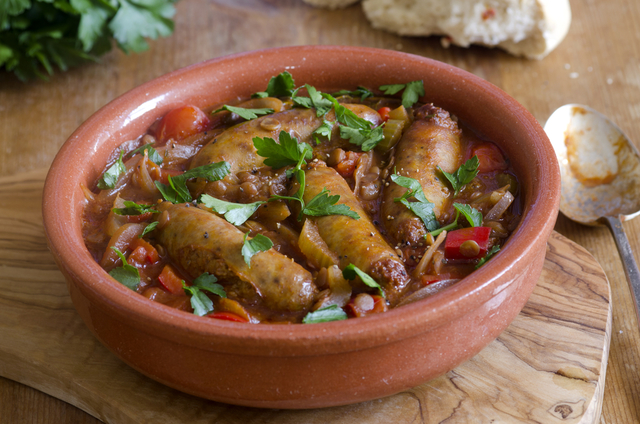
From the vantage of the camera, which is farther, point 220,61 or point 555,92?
point 555,92

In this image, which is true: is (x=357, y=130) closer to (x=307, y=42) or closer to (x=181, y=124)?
(x=181, y=124)

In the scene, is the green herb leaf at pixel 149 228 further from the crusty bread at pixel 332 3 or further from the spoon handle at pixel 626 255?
the crusty bread at pixel 332 3

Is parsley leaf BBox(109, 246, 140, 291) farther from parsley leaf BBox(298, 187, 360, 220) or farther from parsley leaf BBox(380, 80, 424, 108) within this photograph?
parsley leaf BBox(380, 80, 424, 108)

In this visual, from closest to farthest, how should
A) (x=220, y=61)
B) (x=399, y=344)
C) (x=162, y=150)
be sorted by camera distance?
(x=399, y=344)
(x=162, y=150)
(x=220, y=61)

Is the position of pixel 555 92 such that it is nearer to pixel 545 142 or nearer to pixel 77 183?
pixel 545 142

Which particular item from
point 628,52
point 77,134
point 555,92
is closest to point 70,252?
point 77,134

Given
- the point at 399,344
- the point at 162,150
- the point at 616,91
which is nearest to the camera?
the point at 399,344

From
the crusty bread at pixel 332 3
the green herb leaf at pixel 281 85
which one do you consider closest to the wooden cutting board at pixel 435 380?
the green herb leaf at pixel 281 85
